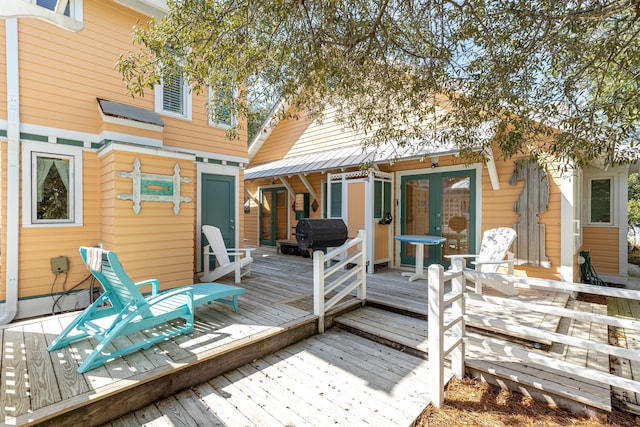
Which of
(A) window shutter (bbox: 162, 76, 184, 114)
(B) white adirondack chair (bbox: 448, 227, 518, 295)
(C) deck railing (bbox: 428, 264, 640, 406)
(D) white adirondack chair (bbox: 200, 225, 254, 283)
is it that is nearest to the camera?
(C) deck railing (bbox: 428, 264, 640, 406)

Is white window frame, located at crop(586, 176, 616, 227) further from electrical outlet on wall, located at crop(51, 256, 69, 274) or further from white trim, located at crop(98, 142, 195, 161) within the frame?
electrical outlet on wall, located at crop(51, 256, 69, 274)

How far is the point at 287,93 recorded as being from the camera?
3.55 m

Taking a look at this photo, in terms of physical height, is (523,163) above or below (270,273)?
above

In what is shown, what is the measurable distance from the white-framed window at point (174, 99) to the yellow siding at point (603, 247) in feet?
31.6

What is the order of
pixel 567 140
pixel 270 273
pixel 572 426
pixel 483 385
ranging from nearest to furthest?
1. pixel 572 426
2. pixel 483 385
3. pixel 567 140
4. pixel 270 273

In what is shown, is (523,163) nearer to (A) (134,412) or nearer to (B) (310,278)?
(B) (310,278)

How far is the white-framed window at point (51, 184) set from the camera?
14.4 feet

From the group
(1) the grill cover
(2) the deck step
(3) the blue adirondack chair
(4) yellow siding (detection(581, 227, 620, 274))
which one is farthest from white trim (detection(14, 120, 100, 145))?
(4) yellow siding (detection(581, 227, 620, 274))

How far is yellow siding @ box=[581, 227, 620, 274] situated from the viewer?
673 centimetres

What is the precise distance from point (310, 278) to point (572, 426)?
4.32m

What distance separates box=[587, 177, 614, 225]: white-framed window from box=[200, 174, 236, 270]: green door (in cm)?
850

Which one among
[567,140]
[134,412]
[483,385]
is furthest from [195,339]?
[567,140]

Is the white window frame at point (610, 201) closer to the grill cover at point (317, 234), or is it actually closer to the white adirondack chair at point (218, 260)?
the grill cover at point (317, 234)

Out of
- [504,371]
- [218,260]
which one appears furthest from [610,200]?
[218,260]
